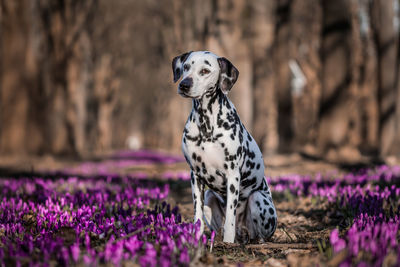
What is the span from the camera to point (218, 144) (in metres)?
4.34

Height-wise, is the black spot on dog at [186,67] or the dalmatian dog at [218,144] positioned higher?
the black spot on dog at [186,67]

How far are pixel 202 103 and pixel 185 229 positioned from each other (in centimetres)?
153

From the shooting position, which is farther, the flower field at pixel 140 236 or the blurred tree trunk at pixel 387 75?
the blurred tree trunk at pixel 387 75

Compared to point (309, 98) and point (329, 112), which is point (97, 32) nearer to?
point (309, 98)

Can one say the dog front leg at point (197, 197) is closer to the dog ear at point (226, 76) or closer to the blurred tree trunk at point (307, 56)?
the dog ear at point (226, 76)

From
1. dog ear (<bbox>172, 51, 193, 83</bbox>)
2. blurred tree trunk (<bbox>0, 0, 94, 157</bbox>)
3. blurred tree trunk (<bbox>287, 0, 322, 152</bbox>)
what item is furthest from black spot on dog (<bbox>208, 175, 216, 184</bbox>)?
blurred tree trunk (<bbox>287, 0, 322, 152</bbox>)

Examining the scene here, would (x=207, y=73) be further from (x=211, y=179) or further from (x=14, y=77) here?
(x=14, y=77)

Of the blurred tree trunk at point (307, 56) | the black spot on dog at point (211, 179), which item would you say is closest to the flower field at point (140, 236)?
the black spot on dog at point (211, 179)

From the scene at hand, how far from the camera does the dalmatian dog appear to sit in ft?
14.2

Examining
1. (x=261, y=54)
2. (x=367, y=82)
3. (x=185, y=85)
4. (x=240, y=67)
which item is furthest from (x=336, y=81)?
(x=367, y=82)

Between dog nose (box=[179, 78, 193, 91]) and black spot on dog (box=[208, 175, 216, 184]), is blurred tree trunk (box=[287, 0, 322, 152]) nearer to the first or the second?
black spot on dog (box=[208, 175, 216, 184])

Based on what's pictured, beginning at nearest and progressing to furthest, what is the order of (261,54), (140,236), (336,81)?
(140,236) → (336,81) → (261,54)

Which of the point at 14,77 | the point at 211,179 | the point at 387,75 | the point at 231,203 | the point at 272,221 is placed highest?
the point at 387,75

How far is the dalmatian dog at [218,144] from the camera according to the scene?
4336mm
